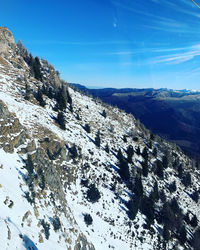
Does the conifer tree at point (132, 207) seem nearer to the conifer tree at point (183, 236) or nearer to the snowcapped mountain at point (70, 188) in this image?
the snowcapped mountain at point (70, 188)

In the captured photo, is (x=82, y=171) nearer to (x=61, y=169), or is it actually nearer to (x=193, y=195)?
(x=61, y=169)

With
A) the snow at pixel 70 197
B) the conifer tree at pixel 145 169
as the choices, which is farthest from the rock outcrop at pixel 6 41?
the conifer tree at pixel 145 169

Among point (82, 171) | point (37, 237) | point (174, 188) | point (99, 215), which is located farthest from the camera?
point (174, 188)

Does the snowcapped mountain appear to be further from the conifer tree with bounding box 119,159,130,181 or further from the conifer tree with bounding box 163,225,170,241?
the conifer tree with bounding box 119,159,130,181

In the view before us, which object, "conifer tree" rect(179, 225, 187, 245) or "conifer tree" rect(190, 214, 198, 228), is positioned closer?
"conifer tree" rect(179, 225, 187, 245)

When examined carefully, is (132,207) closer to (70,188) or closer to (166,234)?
(166,234)

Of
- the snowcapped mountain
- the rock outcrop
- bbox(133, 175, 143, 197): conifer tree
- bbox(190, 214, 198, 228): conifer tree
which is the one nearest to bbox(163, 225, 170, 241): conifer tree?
the snowcapped mountain

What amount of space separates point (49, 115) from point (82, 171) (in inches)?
875

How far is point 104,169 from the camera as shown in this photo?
4559 centimetres

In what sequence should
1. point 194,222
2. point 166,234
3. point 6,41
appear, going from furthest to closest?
1. point 6,41
2. point 194,222
3. point 166,234

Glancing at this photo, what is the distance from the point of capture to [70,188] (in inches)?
1321

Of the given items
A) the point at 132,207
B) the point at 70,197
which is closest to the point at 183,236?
the point at 132,207

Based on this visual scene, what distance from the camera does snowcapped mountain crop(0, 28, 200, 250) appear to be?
65.6 feet

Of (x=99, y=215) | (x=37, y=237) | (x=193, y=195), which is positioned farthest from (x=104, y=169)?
(x=193, y=195)
